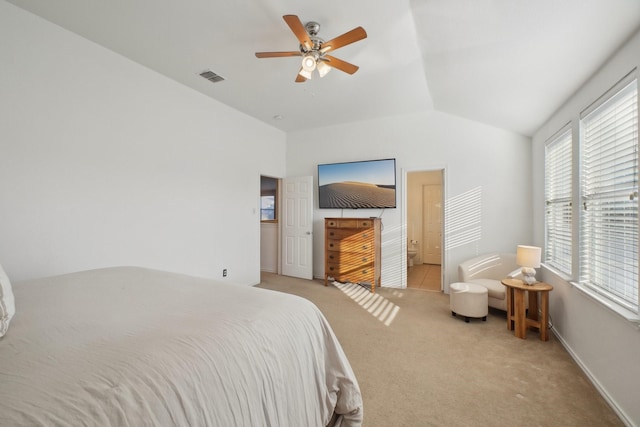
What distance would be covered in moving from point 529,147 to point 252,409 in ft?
14.8

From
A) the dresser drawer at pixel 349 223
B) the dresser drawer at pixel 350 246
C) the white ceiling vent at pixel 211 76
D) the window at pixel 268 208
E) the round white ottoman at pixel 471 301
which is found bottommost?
the round white ottoman at pixel 471 301

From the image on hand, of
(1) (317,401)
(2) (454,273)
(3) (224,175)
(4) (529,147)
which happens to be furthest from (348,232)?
(1) (317,401)

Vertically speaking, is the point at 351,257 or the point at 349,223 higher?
the point at 349,223

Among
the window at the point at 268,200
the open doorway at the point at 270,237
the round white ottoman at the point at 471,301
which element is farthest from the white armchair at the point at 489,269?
the window at the point at 268,200

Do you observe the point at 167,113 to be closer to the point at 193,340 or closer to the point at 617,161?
the point at 193,340

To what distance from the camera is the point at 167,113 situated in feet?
10.3

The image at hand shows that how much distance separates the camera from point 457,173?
4.07 meters

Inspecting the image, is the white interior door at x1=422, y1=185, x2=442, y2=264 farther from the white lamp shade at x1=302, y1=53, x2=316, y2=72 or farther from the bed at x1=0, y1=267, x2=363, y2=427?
the bed at x1=0, y1=267, x2=363, y2=427

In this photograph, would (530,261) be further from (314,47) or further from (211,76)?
(211,76)

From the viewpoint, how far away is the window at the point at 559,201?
2574mm

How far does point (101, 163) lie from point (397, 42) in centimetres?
297

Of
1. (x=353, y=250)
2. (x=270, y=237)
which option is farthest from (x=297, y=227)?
(x=353, y=250)

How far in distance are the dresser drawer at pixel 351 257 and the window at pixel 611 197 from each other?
2.41 m

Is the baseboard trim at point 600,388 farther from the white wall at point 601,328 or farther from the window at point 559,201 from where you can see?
the window at point 559,201
